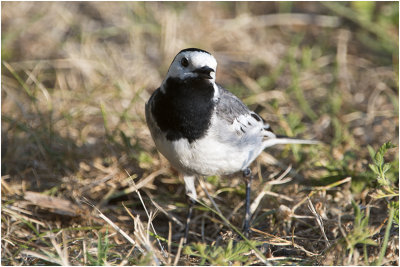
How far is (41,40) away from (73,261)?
13.7 feet

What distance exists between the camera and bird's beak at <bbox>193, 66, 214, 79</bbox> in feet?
12.3

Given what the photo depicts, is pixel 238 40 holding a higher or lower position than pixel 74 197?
higher

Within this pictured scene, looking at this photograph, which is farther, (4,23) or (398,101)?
(4,23)

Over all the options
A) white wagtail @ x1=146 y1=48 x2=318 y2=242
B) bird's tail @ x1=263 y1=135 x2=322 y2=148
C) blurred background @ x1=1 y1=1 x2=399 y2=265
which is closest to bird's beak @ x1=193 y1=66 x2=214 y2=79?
white wagtail @ x1=146 y1=48 x2=318 y2=242

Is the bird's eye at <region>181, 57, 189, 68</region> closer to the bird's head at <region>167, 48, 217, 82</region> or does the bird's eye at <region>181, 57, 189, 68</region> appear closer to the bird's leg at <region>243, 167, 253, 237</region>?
the bird's head at <region>167, 48, 217, 82</region>

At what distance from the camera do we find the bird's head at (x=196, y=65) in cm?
376

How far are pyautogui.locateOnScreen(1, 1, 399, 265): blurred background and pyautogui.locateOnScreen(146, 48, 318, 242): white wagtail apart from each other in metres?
0.50

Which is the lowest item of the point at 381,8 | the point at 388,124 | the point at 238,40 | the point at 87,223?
the point at 87,223

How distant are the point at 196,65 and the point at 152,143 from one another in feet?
6.41

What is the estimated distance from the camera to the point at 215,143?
3.89 metres

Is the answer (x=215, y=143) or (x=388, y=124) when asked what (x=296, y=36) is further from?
(x=215, y=143)

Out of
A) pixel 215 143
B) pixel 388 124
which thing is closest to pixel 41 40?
pixel 215 143

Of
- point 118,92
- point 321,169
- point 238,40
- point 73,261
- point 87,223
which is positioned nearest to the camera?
point 73,261

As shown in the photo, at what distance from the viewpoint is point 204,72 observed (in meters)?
3.77
